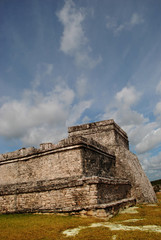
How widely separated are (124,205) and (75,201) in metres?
3.51

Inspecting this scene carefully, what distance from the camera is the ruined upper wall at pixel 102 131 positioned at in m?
15.6

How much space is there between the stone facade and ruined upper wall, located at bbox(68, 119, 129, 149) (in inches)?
15.7

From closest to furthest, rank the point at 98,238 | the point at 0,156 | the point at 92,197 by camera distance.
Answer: the point at 98,238
the point at 92,197
the point at 0,156

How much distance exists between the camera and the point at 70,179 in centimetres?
970

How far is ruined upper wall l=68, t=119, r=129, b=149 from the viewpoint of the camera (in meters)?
15.6

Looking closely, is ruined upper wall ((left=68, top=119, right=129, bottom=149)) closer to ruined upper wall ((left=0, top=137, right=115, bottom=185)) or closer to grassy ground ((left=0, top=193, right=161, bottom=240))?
ruined upper wall ((left=0, top=137, right=115, bottom=185))

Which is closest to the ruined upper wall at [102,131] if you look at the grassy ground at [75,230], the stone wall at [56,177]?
the stone wall at [56,177]

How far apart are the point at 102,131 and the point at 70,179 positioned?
22.9ft

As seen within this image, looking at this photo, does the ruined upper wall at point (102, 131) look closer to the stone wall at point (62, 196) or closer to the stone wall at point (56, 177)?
the stone wall at point (56, 177)

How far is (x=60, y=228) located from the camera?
22.2 ft

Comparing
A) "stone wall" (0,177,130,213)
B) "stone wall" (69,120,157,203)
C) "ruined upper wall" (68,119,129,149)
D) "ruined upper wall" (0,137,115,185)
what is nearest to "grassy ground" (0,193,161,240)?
"stone wall" (0,177,130,213)

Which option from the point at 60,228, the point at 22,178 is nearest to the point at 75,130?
the point at 22,178

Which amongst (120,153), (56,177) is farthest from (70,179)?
(120,153)

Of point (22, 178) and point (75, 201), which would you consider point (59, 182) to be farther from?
point (22, 178)
